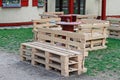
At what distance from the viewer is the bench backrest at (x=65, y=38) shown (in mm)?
7356

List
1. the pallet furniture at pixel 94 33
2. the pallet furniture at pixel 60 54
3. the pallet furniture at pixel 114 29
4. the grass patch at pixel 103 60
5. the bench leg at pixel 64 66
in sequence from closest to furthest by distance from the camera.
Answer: the bench leg at pixel 64 66, the pallet furniture at pixel 60 54, the grass patch at pixel 103 60, the pallet furniture at pixel 94 33, the pallet furniture at pixel 114 29

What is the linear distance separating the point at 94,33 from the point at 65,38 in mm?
2166

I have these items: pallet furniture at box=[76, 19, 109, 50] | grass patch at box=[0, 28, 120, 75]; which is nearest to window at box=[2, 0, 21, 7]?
grass patch at box=[0, 28, 120, 75]

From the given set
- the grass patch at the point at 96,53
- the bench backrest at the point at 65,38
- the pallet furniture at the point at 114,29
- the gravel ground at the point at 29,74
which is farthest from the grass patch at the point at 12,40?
→ the pallet furniture at the point at 114,29

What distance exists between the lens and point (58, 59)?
23.2 ft

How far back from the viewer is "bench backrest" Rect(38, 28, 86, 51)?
7.36 meters

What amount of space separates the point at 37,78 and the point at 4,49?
3.52m

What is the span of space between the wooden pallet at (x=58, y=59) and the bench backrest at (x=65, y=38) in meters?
0.29

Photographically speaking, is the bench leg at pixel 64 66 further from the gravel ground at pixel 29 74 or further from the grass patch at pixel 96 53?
the grass patch at pixel 96 53

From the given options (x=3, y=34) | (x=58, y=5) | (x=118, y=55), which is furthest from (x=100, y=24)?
(x=58, y=5)

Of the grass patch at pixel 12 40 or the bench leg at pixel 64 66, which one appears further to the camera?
the grass patch at pixel 12 40

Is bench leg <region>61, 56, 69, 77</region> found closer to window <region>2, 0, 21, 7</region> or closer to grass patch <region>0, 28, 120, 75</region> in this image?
grass patch <region>0, 28, 120, 75</region>

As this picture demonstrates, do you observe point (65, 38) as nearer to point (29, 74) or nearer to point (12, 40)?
point (29, 74)

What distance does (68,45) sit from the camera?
7.89 m
